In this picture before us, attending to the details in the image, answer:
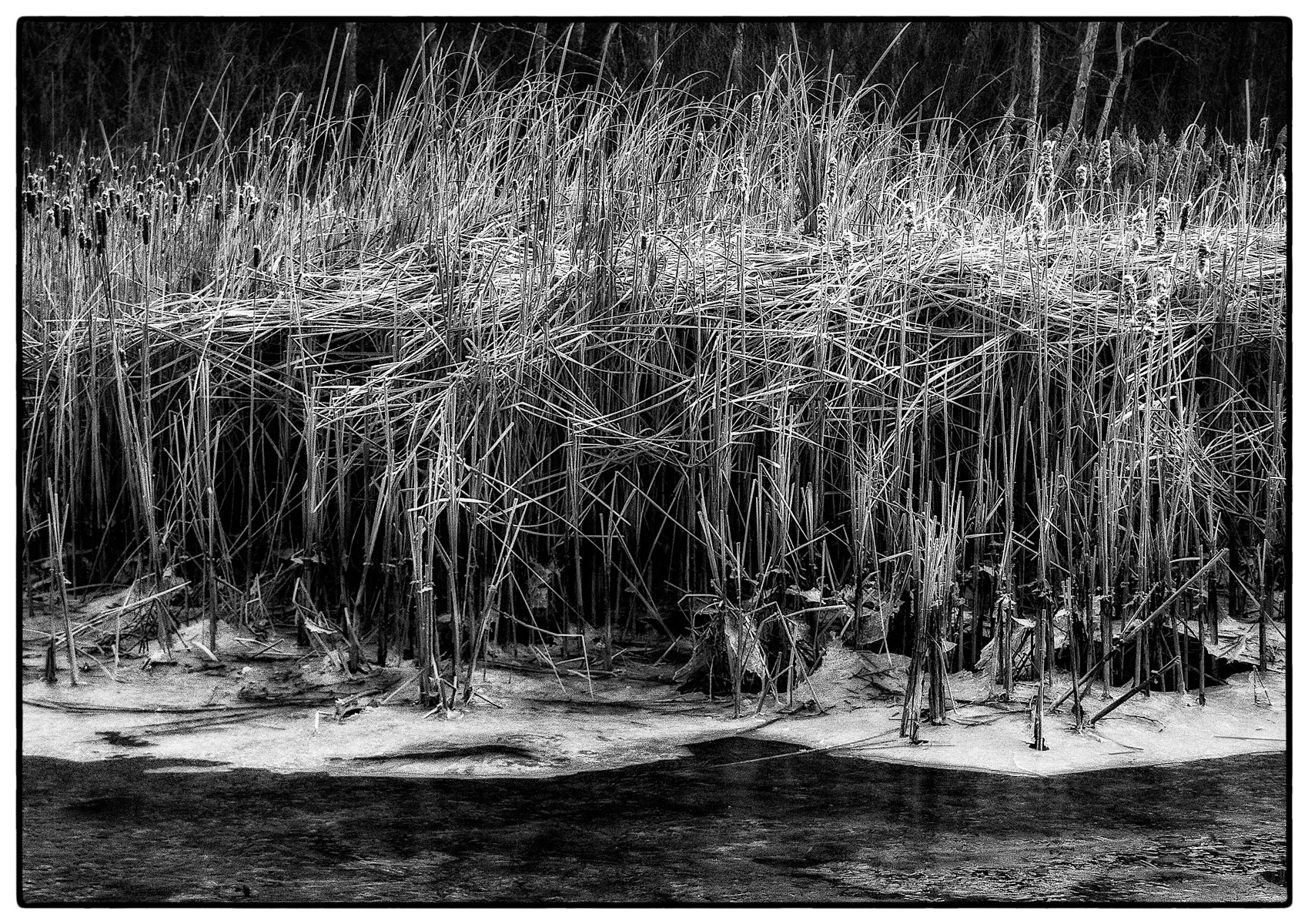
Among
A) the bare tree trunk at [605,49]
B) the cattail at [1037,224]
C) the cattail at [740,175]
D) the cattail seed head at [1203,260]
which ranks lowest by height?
the cattail seed head at [1203,260]

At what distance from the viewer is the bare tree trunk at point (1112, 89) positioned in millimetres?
2799

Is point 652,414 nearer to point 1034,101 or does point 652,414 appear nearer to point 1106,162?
point 1034,101

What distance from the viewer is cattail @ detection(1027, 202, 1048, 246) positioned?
2.60 metres

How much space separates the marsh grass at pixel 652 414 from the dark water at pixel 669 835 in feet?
1.07

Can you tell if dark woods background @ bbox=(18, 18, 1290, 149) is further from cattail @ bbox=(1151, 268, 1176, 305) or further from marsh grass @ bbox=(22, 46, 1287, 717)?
cattail @ bbox=(1151, 268, 1176, 305)

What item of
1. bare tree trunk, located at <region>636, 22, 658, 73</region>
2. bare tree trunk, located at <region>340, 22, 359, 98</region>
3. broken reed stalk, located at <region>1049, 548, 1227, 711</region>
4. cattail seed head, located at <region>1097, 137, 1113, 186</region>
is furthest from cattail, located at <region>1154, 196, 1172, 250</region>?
bare tree trunk, located at <region>340, 22, 359, 98</region>

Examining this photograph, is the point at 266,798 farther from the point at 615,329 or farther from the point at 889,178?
the point at 889,178

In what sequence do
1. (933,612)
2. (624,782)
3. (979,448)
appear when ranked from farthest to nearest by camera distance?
(979,448) < (933,612) < (624,782)

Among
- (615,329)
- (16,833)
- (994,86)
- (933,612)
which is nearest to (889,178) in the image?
(994,86)

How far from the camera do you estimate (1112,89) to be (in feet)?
9.91

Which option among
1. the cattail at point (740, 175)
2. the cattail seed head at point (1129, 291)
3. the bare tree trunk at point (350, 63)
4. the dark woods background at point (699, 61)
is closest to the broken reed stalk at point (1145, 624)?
the cattail seed head at point (1129, 291)

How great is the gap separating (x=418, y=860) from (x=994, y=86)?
2270 millimetres

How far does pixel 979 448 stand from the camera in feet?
7.91

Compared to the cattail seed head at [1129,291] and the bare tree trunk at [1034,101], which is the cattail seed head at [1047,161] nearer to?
the bare tree trunk at [1034,101]
